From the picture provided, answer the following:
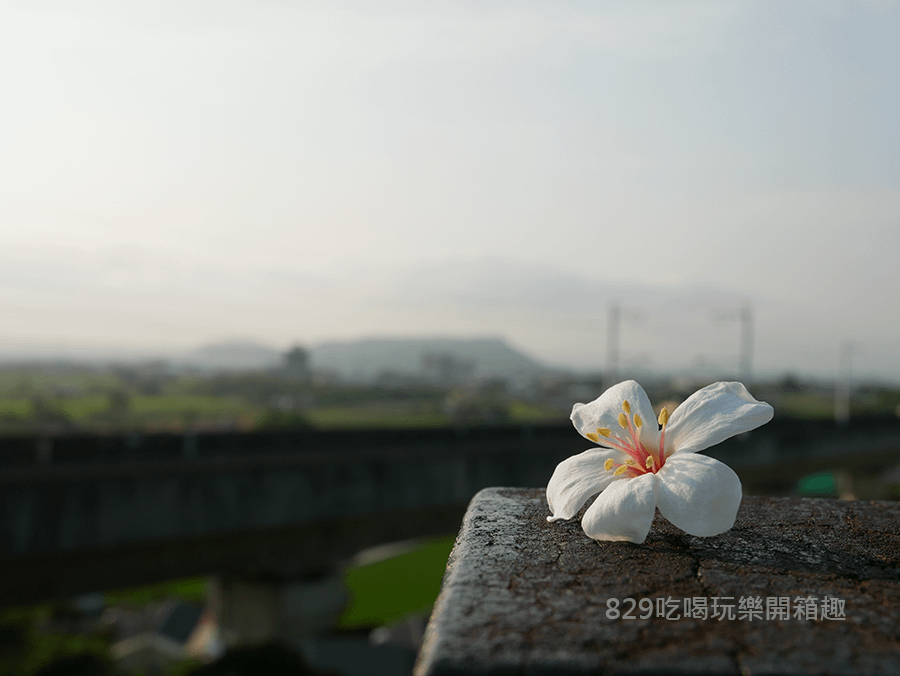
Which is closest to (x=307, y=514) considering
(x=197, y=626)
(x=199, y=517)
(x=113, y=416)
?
(x=199, y=517)

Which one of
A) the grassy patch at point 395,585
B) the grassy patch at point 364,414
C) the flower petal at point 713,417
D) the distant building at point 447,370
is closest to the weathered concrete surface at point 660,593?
the flower petal at point 713,417

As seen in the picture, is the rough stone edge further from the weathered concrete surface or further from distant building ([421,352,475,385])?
distant building ([421,352,475,385])

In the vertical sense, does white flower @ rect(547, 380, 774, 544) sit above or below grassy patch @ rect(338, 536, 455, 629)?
above

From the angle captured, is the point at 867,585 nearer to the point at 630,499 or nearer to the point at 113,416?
the point at 630,499

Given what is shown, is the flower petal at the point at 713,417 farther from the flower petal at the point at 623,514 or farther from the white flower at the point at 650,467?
the flower petal at the point at 623,514

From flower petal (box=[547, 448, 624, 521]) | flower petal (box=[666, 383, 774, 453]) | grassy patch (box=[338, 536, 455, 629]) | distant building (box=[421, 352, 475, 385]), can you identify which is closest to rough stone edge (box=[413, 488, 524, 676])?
flower petal (box=[547, 448, 624, 521])
